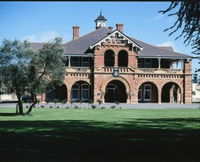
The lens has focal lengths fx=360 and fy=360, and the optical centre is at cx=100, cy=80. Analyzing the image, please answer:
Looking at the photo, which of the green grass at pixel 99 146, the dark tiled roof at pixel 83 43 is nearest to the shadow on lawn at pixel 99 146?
the green grass at pixel 99 146

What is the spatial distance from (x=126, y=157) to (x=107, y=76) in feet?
119

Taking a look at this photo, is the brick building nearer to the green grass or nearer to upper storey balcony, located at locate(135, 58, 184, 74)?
upper storey balcony, located at locate(135, 58, 184, 74)

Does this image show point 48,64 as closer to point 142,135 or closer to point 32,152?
point 142,135

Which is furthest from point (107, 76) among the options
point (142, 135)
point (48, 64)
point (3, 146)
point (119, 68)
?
point (3, 146)

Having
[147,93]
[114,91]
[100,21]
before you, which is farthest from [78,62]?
[100,21]

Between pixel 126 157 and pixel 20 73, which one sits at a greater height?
pixel 20 73

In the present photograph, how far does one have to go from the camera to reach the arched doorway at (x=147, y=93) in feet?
159

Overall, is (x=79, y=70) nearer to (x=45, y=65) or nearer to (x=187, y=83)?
(x=187, y=83)

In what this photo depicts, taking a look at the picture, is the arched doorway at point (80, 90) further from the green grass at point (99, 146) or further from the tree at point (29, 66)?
the green grass at point (99, 146)

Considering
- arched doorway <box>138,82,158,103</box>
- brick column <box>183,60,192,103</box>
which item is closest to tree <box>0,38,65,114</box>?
arched doorway <box>138,82,158,103</box>

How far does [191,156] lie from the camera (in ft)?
31.5

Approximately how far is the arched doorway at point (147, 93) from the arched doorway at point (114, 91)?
2.96 meters

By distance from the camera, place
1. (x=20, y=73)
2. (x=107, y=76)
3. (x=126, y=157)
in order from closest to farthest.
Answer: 1. (x=126, y=157)
2. (x=20, y=73)
3. (x=107, y=76)

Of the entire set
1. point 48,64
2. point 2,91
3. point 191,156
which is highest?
point 48,64
